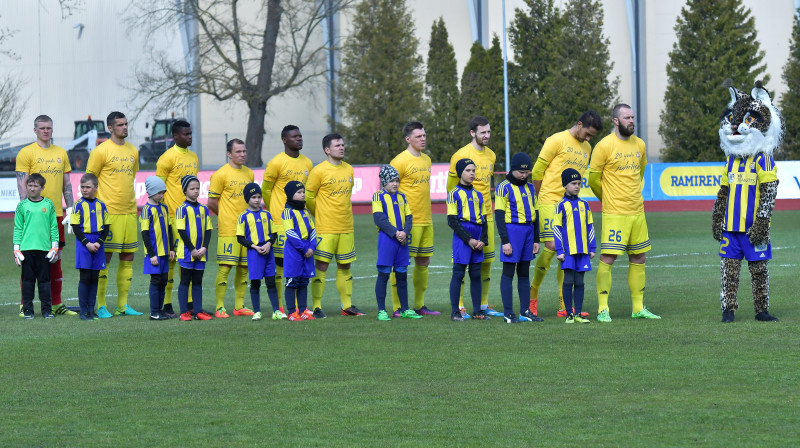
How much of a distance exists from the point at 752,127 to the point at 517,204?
2.24 m

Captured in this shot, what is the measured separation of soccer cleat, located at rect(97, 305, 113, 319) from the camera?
12000mm

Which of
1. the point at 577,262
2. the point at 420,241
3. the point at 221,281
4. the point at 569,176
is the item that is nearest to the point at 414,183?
the point at 420,241

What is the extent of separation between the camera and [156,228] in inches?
459

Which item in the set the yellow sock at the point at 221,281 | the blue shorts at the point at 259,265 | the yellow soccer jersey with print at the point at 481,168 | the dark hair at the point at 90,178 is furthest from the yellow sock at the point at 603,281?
the dark hair at the point at 90,178

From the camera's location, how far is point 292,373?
8086mm

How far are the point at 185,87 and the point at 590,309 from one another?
31.3 m

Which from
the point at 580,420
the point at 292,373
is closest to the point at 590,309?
the point at 292,373

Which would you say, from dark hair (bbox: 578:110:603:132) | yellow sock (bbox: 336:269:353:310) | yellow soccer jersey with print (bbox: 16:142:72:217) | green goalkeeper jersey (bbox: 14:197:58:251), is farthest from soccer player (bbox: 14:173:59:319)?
dark hair (bbox: 578:110:603:132)

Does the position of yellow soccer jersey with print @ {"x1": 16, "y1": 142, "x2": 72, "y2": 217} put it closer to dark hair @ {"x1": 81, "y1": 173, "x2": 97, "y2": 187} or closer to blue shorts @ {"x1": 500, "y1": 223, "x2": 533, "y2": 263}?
dark hair @ {"x1": 81, "y1": 173, "x2": 97, "y2": 187}

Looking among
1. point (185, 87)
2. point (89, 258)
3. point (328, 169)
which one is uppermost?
point (185, 87)

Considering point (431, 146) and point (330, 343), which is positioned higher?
point (431, 146)

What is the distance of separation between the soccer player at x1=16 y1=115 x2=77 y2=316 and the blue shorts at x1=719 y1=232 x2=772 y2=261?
270 inches

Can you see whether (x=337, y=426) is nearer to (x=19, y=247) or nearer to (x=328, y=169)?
(x=328, y=169)

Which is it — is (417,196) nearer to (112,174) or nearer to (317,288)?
(317,288)
